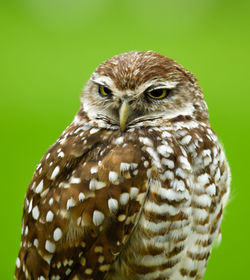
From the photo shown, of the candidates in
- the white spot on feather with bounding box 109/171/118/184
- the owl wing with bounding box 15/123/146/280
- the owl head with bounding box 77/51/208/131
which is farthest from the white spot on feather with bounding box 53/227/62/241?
the owl head with bounding box 77/51/208/131

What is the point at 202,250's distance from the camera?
2.75 metres

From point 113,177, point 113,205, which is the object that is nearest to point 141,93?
point 113,177

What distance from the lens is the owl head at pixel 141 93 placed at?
2682 mm

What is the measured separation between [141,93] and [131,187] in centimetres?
50

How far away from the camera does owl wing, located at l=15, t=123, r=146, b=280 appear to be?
8.37 feet

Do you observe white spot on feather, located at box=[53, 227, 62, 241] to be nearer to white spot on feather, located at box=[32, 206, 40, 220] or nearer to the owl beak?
white spot on feather, located at box=[32, 206, 40, 220]

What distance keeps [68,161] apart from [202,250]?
2.76ft

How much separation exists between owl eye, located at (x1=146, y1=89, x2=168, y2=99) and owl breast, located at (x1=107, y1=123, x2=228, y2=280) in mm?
173

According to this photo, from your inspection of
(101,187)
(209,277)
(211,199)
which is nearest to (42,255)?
(101,187)

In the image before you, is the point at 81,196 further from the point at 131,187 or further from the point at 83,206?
the point at 131,187

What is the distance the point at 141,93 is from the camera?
271 centimetres

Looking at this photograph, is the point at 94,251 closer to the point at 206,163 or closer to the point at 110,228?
the point at 110,228

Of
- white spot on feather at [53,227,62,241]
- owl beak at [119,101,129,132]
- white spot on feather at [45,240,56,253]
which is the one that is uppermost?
owl beak at [119,101,129,132]

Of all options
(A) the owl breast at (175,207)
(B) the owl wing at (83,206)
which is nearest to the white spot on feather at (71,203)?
(B) the owl wing at (83,206)
